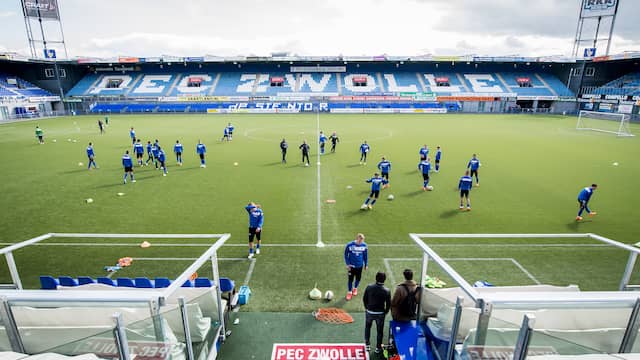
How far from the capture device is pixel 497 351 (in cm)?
312

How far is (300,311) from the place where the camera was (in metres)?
7.38

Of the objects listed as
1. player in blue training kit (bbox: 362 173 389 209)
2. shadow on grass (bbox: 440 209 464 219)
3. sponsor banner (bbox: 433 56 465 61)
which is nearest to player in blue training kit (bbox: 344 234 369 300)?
player in blue training kit (bbox: 362 173 389 209)

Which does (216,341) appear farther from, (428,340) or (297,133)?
(297,133)

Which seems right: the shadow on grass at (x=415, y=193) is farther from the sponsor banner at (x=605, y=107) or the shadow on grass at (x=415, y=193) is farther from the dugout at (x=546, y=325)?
the sponsor banner at (x=605, y=107)

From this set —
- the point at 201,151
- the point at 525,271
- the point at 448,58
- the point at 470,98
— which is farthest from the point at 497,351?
the point at 448,58

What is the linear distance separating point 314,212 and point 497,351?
1075 centimetres

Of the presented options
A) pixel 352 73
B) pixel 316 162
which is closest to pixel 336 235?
pixel 316 162

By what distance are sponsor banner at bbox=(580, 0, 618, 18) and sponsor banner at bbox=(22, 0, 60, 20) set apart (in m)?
84.4

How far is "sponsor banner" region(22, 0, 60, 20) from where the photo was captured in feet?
166

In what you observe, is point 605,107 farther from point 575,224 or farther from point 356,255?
point 356,255

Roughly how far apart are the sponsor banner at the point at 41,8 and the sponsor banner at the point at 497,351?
71.2 metres

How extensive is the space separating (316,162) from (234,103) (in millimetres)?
41760

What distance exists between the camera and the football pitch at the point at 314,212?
9.27 m

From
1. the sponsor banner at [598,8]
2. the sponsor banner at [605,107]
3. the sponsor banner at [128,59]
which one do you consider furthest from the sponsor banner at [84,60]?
the sponsor banner at [605,107]
